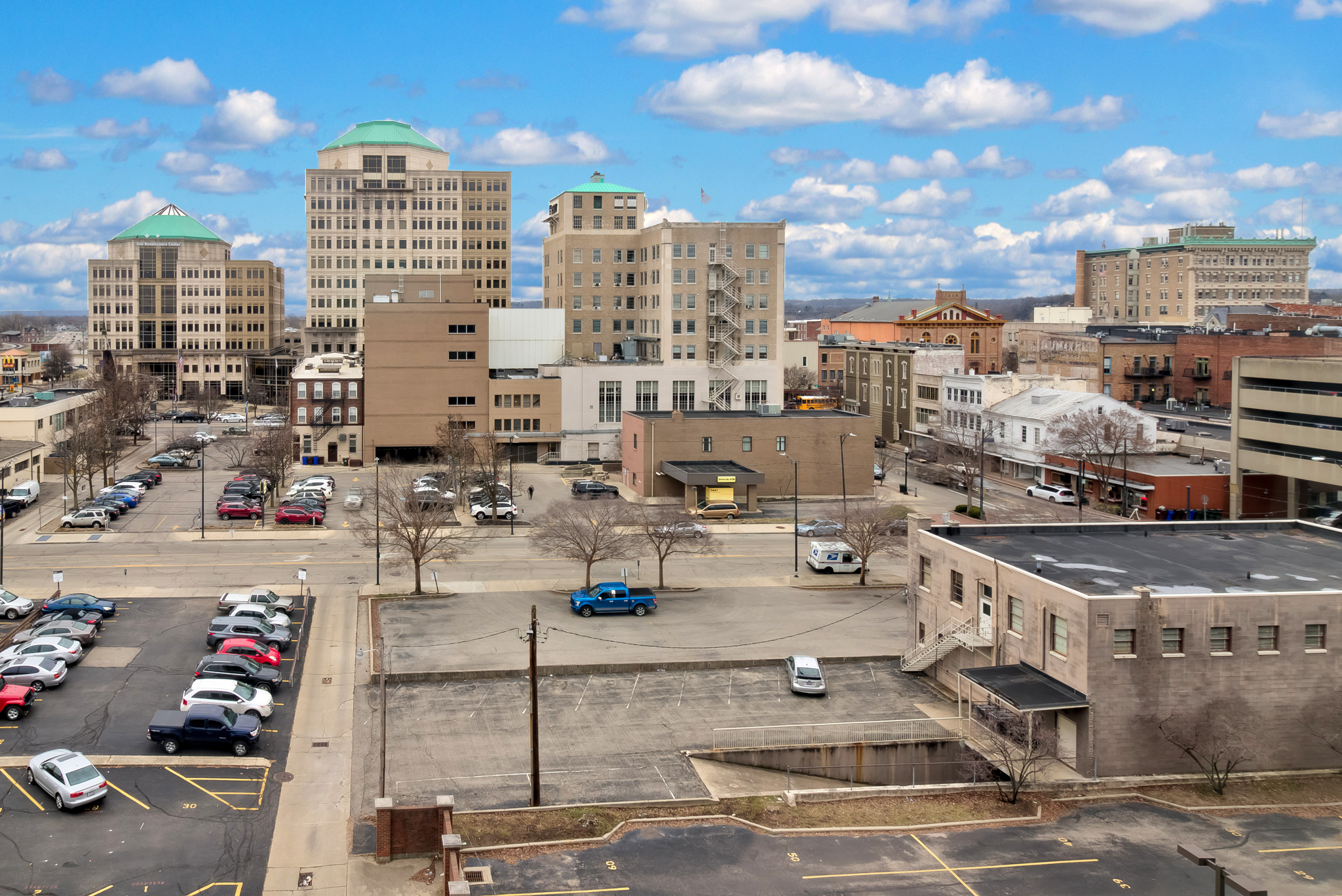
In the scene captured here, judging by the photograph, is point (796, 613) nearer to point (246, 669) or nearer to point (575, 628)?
point (575, 628)

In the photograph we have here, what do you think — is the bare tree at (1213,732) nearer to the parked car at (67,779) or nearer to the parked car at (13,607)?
the parked car at (67,779)

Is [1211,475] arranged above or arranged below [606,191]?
below

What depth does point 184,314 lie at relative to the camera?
586ft

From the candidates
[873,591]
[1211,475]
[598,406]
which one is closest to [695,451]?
[598,406]

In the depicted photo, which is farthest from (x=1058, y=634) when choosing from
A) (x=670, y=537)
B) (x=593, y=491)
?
(x=593, y=491)

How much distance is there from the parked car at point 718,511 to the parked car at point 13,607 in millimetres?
42015

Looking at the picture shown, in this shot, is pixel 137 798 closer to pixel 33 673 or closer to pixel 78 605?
pixel 33 673

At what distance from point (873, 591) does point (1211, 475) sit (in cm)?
3650

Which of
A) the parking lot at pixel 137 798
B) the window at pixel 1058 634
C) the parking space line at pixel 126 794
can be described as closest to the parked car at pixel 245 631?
the parking lot at pixel 137 798

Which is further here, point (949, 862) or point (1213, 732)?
point (1213, 732)

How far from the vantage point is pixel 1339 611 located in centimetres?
3525

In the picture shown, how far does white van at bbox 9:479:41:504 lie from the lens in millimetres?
76325

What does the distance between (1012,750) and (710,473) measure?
48811mm

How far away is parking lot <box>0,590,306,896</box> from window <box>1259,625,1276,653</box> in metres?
29.8
